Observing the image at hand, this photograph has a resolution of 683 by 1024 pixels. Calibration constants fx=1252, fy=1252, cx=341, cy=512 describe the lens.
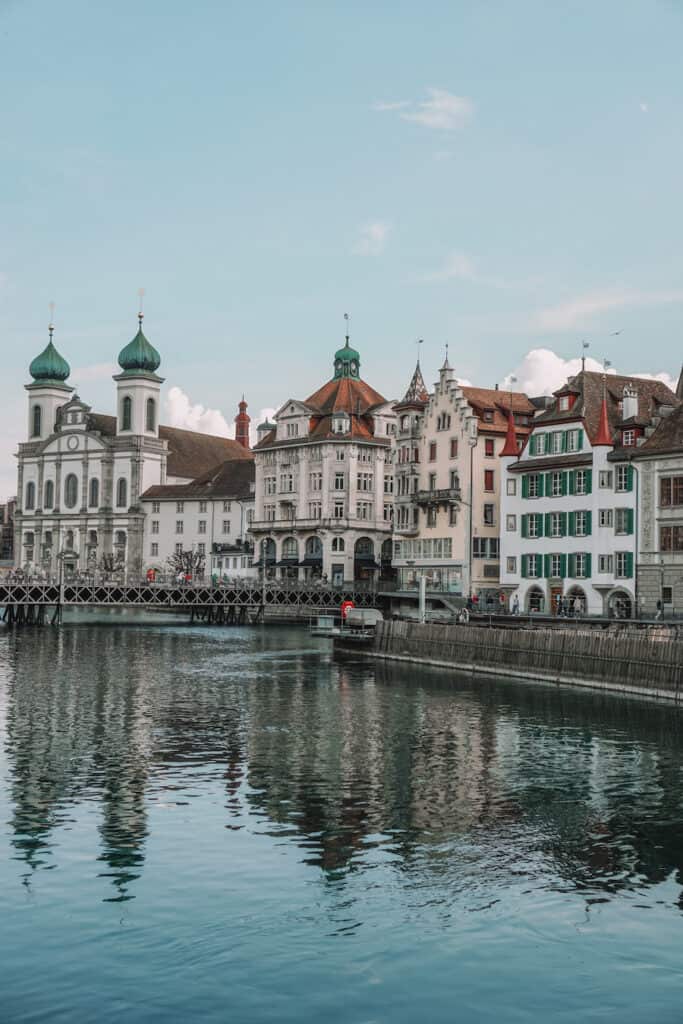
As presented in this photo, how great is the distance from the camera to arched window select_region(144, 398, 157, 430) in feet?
552

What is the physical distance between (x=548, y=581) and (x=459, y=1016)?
70.8m

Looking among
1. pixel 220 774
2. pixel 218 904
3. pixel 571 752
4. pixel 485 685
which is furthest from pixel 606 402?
pixel 218 904

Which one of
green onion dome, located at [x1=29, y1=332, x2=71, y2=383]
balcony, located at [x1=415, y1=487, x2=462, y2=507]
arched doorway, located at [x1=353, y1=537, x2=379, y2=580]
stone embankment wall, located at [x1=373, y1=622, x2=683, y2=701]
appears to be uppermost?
green onion dome, located at [x1=29, y1=332, x2=71, y2=383]

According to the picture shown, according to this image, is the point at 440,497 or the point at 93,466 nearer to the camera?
the point at 440,497

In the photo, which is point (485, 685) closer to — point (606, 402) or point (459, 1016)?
point (606, 402)

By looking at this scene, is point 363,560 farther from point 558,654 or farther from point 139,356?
point 558,654

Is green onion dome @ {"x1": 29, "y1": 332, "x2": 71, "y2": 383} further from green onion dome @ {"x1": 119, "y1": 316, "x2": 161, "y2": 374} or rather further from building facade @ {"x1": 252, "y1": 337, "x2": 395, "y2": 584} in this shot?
building facade @ {"x1": 252, "y1": 337, "x2": 395, "y2": 584}

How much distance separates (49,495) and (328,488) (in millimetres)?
57974

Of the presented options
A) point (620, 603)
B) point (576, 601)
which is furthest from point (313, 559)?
point (620, 603)

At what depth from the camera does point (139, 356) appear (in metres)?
171

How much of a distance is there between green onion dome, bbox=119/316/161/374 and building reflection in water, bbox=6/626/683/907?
115 metres

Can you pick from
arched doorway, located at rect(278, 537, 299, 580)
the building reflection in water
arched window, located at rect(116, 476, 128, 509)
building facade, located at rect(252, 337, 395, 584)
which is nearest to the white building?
the building reflection in water

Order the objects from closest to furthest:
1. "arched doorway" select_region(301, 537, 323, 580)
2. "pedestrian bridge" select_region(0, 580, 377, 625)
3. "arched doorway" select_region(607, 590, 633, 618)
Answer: "arched doorway" select_region(607, 590, 633, 618) < "pedestrian bridge" select_region(0, 580, 377, 625) < "arched doorway" select_region(301, 537, 323, 580)

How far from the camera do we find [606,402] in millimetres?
83125
